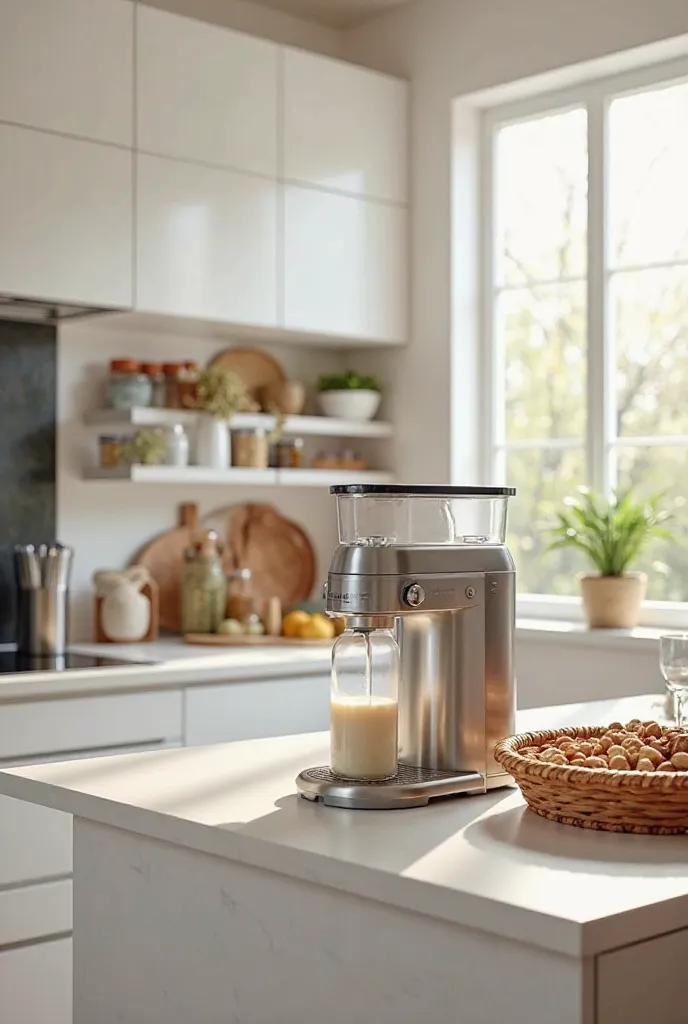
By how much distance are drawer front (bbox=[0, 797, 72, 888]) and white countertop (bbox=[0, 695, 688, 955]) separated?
1.16m

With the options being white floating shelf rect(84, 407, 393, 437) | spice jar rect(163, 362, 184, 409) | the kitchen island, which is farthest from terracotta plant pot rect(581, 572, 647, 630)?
the kitchen island

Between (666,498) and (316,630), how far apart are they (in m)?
1.11

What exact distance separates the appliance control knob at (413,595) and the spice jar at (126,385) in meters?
2.28

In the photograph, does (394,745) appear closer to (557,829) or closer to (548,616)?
(557,829)

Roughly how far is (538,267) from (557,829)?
2.91 m

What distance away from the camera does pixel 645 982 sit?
124 cm

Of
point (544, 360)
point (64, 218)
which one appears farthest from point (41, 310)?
point (544, 360)

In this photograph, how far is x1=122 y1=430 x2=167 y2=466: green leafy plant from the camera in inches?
148

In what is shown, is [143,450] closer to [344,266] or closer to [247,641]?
[247,641]

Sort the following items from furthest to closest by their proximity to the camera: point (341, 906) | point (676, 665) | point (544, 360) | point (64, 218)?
point (544, 360) < point (64, 218) < point (676, 665) < point (341, 906)

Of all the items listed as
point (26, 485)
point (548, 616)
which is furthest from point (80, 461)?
point (548, 616)

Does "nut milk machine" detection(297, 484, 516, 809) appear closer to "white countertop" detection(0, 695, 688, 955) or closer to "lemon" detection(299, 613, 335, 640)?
"white countertop" detection(0, 695, 688, 955)

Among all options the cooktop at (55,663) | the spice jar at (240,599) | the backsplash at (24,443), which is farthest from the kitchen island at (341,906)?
the spice jar at (240,599)

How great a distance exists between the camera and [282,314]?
13.0 feet
